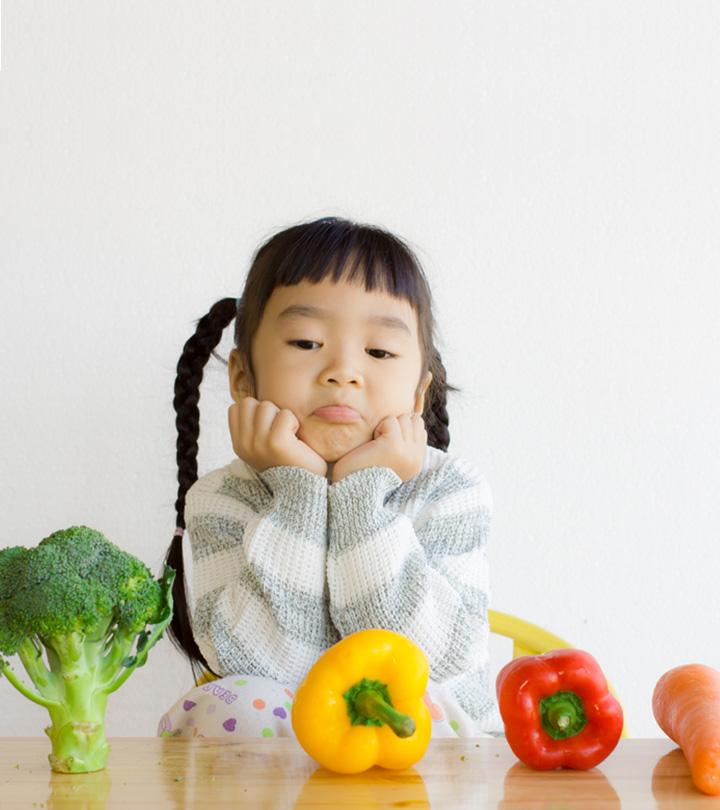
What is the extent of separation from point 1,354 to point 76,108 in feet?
1.45

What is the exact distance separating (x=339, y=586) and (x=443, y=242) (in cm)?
81

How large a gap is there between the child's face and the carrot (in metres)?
0.58

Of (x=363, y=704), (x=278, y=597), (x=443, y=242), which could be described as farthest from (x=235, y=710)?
(x=443, y=242)

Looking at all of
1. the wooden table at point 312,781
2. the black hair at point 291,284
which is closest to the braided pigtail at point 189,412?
the black hair at point 291,284

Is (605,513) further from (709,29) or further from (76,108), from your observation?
(76,108)

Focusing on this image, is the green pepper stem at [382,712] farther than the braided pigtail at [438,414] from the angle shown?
No

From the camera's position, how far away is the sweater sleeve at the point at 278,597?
138 centimetres

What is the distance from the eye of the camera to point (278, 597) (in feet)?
4.50

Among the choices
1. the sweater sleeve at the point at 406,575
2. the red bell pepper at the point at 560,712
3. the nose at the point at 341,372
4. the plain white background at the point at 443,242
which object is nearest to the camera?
the red bell pepper at the point at 560,712

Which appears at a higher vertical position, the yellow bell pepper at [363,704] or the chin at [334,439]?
the chin at [334,439]

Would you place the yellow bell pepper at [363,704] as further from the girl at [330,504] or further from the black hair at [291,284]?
the black hair at [291,284]

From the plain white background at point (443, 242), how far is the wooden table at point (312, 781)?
0.94 metres

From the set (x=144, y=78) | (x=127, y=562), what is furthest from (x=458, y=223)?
(x=127, y=562)

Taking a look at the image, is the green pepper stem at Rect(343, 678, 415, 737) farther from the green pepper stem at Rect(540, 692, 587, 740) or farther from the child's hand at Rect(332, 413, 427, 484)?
the child's hand at Rect(332, 413, 427, 484)
